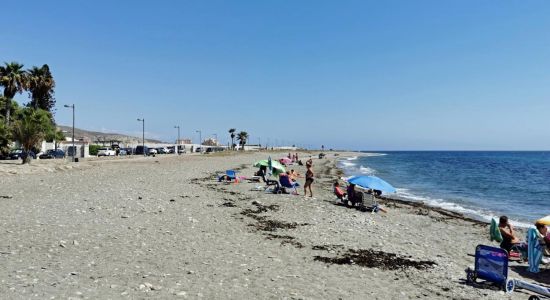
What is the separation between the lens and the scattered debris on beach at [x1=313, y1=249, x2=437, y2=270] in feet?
31.8

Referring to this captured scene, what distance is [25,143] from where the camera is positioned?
36.6m

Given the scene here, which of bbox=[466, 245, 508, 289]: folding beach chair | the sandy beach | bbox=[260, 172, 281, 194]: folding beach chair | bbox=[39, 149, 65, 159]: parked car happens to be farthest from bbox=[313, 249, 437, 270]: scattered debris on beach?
bbox=[39, 149, 65, 159]: parked car

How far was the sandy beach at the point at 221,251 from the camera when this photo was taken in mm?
7244

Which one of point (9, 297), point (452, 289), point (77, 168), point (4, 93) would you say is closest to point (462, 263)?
point (452, 289)

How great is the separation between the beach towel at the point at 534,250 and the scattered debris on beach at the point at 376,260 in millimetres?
2482

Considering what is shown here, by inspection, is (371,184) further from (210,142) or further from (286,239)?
(210,142)

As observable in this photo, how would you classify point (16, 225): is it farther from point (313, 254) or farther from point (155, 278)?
point (313, 254)

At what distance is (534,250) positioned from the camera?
33.8 ft

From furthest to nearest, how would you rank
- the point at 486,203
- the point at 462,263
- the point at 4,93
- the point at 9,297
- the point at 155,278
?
the point at 4,93, the point at 486,203, the point at 462,263, the point at 155,278, the point at 9,297

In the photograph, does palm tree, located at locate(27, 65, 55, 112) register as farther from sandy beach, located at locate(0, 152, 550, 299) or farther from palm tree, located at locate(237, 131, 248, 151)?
palm tree, located at locate(237, 131, 248, 151)

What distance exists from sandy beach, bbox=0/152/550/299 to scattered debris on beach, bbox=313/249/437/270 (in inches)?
1.1

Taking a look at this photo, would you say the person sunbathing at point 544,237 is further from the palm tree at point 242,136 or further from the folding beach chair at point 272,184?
the palm tree at point 242,136

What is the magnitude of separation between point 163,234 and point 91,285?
4403mm

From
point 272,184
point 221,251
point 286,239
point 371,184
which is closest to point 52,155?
point 272,184
